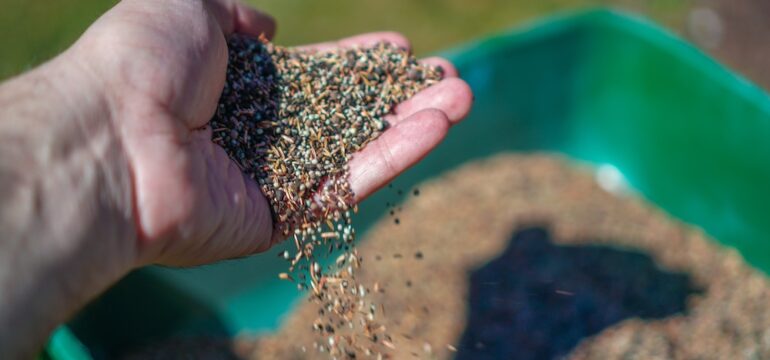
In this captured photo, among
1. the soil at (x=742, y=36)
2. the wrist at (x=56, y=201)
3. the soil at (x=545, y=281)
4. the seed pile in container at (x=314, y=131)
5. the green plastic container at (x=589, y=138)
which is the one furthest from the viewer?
the soil at (x=742, y=36)

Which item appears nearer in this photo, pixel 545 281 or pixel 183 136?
pixel 183 136

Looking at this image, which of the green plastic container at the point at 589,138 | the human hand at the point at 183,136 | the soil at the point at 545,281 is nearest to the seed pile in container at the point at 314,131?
the human hand at the point at 183,136

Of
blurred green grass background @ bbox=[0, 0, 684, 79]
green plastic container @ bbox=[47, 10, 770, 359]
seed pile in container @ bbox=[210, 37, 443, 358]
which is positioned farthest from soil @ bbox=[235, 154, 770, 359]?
blurred green grass background @ bbox=[0, 0, 684, 79]

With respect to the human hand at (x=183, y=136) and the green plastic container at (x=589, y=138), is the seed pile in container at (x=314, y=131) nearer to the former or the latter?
the human hand at (x=183, y=136)

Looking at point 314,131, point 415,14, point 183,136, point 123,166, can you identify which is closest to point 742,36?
point 415,14

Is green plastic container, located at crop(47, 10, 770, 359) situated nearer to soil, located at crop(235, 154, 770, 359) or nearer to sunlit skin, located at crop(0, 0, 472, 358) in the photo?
soil, located at crop(235, 154, 770, 359)

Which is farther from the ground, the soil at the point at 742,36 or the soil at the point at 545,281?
the soil at the point at 742,36

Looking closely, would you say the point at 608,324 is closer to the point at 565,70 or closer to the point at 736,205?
the point at 736,205

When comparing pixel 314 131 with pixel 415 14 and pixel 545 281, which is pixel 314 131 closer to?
pixel 545 281
